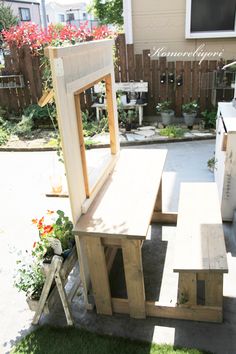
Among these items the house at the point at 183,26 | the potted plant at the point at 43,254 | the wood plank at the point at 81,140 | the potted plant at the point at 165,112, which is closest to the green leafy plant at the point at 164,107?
the potted plant at the point at 165,112

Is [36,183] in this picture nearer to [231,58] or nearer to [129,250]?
[129,250]

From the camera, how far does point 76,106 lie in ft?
7.89

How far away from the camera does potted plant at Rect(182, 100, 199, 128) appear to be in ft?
23.1

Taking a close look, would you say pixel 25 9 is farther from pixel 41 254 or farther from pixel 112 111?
pixel 41 254

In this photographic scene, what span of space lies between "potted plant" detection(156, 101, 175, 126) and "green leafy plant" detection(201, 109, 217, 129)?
689mm

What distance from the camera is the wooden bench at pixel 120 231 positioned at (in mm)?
2406

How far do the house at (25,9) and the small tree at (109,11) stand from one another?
14557mm

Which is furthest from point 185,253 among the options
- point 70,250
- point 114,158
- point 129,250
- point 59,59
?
point 59,59

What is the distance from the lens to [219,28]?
23.7ft

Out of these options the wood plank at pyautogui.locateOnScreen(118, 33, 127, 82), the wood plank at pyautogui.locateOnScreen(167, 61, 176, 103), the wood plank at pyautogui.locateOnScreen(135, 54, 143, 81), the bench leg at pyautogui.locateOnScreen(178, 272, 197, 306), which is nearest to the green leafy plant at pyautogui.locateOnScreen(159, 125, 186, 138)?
the wood plank at pyautogui.locateOnScreen(167, 61, 176, 103)

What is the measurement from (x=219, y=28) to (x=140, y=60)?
184 cm

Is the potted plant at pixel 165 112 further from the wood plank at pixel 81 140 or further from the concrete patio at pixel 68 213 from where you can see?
the wood plank at pixel 81 140

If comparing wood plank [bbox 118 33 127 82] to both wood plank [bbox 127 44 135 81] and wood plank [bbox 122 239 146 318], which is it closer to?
wood plank [bbox 127 44 135 81]

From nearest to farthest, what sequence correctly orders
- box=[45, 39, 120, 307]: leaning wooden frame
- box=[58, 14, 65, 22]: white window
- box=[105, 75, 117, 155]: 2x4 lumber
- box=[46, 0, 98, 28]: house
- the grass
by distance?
box=[45, 39, 120, 307]: leaning wooden frame → the grass → box=[105, 75, 117, 155]: 2x4 lumber → box=[46, 0, 98, 28]: house → box=[58, 14, 65, 22]: white window
